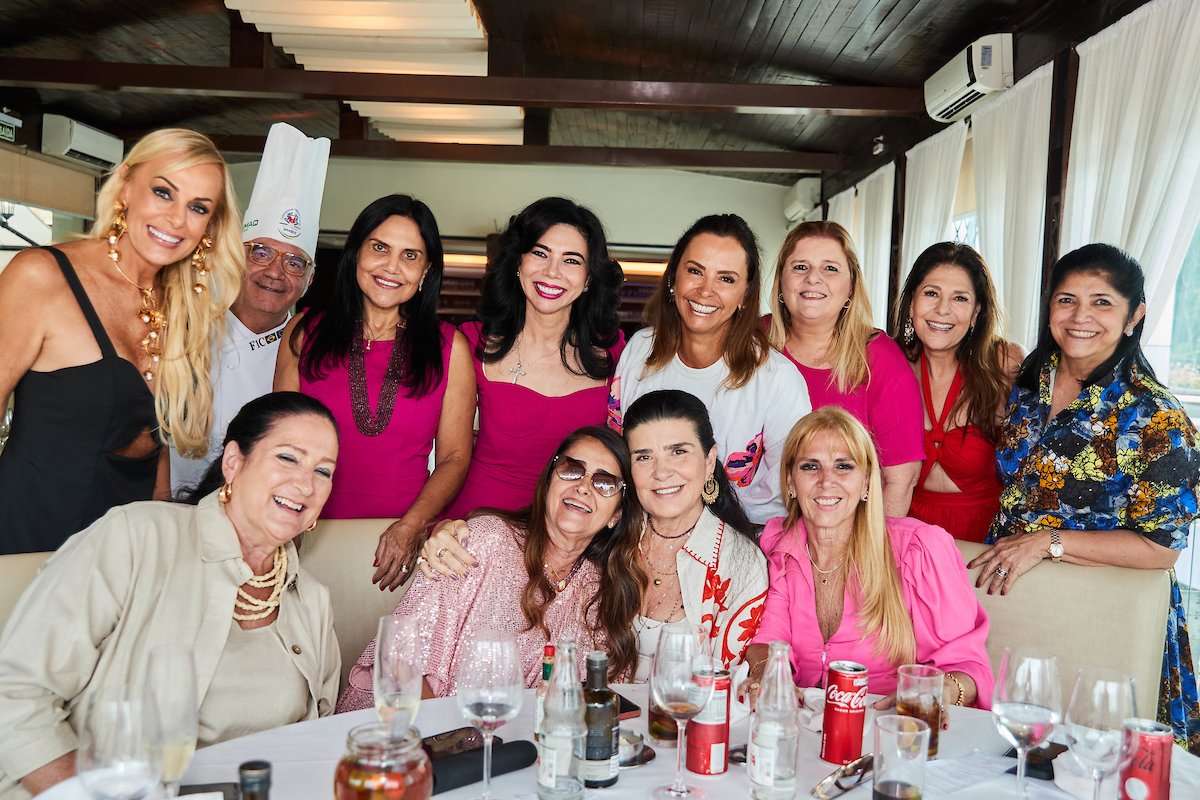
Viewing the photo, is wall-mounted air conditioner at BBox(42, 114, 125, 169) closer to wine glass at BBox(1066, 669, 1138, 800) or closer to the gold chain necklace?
the gold chain necklace

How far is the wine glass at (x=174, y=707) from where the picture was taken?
1142 mm

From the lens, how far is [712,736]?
1452mm

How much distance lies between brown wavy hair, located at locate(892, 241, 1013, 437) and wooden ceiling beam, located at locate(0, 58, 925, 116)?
3139mm

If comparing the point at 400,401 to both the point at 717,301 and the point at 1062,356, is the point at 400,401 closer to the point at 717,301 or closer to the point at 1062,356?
the point at 717,301

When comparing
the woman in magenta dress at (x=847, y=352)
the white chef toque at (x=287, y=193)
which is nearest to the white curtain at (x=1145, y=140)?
the woman in magenta dress at (x=847, y=352)

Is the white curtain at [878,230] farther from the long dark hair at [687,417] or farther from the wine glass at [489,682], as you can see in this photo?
the wine glass at [489,682]

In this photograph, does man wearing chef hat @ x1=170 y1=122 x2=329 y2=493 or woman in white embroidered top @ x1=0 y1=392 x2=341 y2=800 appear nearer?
woman in white embroidered top @ x1=0 y1=392 x2=341 y2=800

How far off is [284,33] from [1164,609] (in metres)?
5.79

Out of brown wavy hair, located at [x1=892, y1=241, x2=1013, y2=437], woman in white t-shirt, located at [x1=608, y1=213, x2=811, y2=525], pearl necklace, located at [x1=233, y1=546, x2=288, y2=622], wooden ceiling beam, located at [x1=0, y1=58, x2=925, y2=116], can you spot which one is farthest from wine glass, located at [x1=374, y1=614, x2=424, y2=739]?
wooden ceiling beam, located at [x1=0, y1=58, x2=925, y2=116]

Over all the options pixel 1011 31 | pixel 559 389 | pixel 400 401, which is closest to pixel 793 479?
pixel 559 389

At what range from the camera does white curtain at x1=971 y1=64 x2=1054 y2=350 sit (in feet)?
15.2

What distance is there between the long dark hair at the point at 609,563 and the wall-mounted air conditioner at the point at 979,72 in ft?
12.3

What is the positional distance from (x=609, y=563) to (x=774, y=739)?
920mm

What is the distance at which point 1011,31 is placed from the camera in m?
4.97
